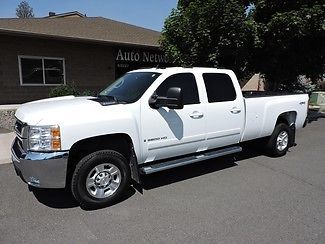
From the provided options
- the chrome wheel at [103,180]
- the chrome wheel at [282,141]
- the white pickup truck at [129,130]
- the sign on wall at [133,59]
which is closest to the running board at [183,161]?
the white pickup truck at [129,130]

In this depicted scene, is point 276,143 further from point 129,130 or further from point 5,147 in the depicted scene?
point 5,147

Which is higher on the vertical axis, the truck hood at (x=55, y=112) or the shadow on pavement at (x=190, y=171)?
the truck hood at (x=55, y=112)

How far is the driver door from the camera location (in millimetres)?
4883

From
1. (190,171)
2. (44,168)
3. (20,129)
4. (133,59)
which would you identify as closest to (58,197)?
(44,168)

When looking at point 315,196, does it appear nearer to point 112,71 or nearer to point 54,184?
point 54,184

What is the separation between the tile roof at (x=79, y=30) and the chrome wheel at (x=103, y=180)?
9193mm

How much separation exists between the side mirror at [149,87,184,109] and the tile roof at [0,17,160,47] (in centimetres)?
895

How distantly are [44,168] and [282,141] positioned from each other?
5.36 meters

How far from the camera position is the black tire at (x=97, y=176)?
427cm

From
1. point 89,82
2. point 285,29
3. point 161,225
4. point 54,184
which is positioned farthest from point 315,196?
point 89,82

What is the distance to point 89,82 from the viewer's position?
1540 centimetres

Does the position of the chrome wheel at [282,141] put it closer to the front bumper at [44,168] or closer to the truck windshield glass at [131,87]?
the truck windshield glass at [131,87]

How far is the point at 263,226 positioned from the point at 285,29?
26.9 ft

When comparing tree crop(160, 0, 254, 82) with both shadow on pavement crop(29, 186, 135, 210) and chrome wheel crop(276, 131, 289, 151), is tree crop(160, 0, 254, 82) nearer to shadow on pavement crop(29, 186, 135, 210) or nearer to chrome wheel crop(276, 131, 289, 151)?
chrome wheel crop(276, 131, 289, 151)
